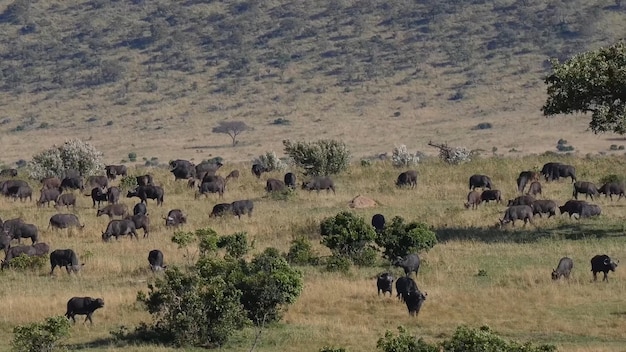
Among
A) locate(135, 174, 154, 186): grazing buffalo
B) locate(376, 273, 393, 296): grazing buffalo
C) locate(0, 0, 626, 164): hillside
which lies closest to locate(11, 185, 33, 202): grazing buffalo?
locate(135, 174, 154, 186): grazing buffalo

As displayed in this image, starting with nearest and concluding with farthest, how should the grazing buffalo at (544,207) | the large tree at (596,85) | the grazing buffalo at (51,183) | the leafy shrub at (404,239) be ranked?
the leafy shrub at (404,239) → the large tree at (596,85) → the grazing buffalo at (544,207) → the grazing buffalo at (51,183)

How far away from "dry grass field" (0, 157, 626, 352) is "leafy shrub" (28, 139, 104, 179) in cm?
683

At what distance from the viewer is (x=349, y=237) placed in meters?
34.9

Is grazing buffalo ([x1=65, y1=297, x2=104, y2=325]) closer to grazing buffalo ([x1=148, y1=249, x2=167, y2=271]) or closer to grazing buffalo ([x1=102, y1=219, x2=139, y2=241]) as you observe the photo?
grazing buffalo ([x1=148, y1=249, x2=167, y2=271])

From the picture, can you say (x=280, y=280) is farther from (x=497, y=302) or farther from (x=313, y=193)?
(x=313, y=193)

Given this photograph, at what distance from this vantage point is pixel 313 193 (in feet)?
168

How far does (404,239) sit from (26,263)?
1207 centimetres

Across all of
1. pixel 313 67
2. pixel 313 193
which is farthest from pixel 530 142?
pixel 313 193

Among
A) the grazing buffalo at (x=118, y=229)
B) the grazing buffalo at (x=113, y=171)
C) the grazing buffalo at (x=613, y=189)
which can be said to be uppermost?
the grazing buffalo at (x=113, y=171)

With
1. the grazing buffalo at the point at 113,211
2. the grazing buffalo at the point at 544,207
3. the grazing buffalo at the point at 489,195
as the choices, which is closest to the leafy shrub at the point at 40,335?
the grazing buffalo at the point at 113,211

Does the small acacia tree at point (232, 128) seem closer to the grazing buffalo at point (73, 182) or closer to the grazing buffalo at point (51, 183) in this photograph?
the grazing buffalo at point (51, 183)

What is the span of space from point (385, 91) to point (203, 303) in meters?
102

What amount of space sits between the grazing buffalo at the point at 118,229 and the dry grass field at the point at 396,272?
1.20 ft

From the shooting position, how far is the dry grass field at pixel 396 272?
2586 cm
